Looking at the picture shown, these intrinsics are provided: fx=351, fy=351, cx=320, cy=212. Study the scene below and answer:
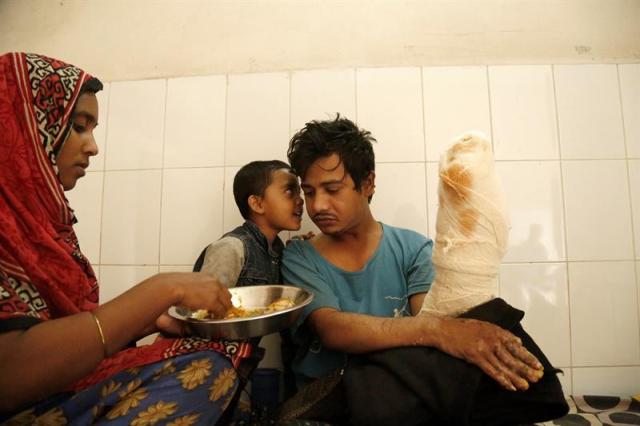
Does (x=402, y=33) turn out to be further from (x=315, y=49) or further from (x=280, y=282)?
(x=280, y=282)

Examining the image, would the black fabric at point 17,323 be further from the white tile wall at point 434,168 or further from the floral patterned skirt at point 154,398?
the white tile wall at point 434,168

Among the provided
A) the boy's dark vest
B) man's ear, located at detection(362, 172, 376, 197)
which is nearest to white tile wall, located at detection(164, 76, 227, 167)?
the boy's dark vest

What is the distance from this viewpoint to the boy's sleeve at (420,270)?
1103 millimetres

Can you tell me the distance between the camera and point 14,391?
57cm

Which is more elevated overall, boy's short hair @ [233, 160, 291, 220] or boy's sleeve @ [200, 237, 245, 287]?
boy's short hair @ [233, 160, 291, 220]

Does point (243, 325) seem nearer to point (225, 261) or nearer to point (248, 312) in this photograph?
point (248, 312)

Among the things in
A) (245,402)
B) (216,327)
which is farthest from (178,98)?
(245,402)

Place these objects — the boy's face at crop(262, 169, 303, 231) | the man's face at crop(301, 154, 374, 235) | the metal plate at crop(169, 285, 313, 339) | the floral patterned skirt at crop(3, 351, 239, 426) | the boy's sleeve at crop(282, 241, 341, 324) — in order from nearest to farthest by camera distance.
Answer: the floral patterned skirt at crop(3, 351, 239, 426) < the metal plate at crop(169, 285, 313, 339) < the boy's sleeve at crop(282, 241, 341, 324) < the man's face at crop(301, 154, 374, 235) < the boy's face at crop(262, 169, 303, 231)

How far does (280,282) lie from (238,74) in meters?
0.90

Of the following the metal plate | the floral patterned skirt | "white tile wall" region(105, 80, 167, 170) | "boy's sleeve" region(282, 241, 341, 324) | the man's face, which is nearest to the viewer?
the floral patterned skirt

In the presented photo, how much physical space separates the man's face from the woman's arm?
0.54 metres

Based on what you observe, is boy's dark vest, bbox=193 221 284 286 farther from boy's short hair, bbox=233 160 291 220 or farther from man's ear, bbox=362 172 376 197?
man's ear, bbox=362 172 376 197

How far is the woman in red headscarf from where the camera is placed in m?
0.60

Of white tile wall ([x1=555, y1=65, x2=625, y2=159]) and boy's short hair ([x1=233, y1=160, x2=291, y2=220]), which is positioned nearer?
boy's short hair ([x1=233, y1=160, x2=291, y2=220])
